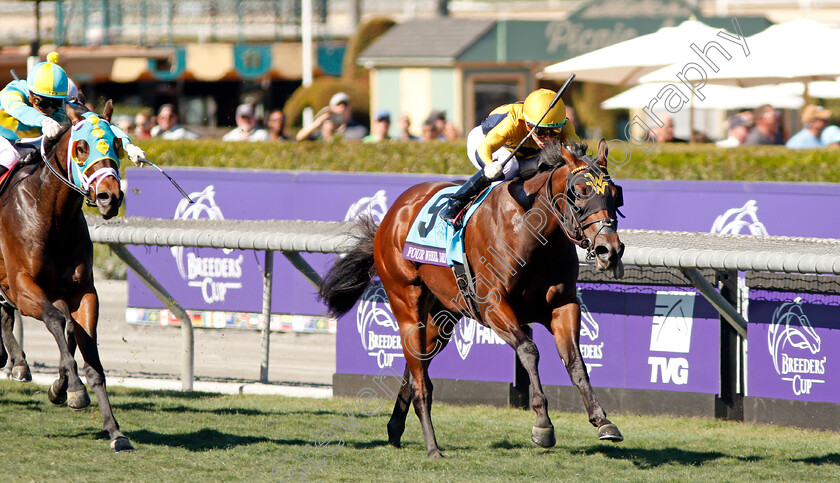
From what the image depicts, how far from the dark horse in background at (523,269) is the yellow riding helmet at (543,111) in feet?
0.47

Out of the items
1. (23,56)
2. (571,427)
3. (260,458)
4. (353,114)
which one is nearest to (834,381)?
(571,427)

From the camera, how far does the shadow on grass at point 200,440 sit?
5.71 metres

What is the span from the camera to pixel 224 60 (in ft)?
79.9

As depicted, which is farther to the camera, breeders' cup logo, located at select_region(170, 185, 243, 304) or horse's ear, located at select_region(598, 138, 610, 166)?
breeders' cup logo, located at select_region(170, 185, 243, 304)

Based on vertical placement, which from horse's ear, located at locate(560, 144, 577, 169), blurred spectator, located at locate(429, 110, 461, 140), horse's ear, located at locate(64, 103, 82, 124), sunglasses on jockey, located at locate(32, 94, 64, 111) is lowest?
horse's ear, located at locate(560, 144, 577, 169)

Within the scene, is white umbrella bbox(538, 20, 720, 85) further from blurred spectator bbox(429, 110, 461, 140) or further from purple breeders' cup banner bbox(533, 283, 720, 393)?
purple breeders' cup banner bbox(533, 283, 720, 393)

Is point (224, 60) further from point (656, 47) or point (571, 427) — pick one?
point (571, 427)

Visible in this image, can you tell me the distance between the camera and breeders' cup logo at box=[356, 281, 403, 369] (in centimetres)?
744

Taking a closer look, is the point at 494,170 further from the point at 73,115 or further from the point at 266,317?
the point at 266,317

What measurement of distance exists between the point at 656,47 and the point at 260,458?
735 centimetres

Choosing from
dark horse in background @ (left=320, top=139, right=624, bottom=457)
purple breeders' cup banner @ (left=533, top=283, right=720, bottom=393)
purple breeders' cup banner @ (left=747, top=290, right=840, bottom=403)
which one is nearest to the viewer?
dark horse in background @ (left=320, top=139, right=624, bottom=457)

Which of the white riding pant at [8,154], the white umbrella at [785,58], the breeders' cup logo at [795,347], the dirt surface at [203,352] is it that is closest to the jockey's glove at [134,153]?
the white riding pant at [8,154]

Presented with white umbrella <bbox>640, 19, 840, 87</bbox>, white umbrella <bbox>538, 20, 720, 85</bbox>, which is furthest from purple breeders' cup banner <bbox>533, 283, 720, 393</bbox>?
white umbrella <bbox>538, 20, 720, 85</bbox>

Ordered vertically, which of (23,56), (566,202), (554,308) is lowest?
(554,308)
